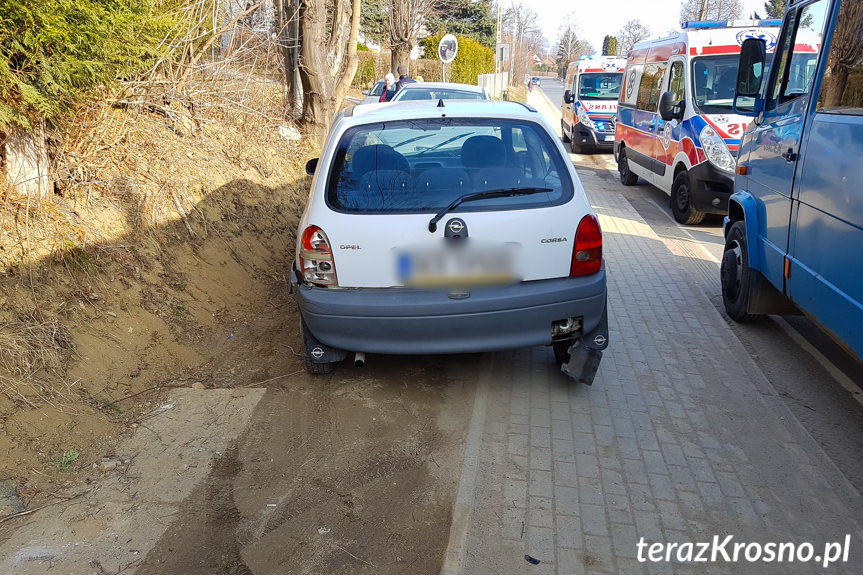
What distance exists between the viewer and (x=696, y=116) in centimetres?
992

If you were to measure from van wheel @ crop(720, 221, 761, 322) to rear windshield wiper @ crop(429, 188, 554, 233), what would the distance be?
7.90 ft

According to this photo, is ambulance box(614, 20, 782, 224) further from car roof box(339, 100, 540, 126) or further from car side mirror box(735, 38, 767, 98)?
car roof box(339, 100, 540, 126)

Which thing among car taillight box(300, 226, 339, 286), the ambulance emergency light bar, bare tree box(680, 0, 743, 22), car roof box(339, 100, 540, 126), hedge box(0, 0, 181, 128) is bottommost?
car taillight box(300, 226, 339, 286)

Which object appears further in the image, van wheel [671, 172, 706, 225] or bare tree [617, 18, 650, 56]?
bare tree [617, 18, 650, 56]

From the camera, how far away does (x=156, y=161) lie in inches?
270

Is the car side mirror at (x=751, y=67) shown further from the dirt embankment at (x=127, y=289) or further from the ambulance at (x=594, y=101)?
the ambulance at (x=594, y=101)

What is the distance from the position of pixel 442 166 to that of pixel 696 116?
22.0 feet

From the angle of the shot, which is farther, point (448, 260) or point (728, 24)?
point (728, 24)

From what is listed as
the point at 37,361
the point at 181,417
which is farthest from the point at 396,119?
the point at 37,361

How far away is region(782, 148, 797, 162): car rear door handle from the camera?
4.72 meters

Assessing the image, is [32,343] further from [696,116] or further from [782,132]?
[696,116]

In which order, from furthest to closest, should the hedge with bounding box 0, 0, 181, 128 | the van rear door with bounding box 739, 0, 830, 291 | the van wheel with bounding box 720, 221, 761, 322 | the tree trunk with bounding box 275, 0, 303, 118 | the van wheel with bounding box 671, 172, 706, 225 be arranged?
1. the tree trunk with bounding box 275, 0, 303, 118
2. the van wheel with bounding box 671, 172, 706, 225
3. the van wheel with bounding box 720, 221, 761, 322
4. the van rear door with bounding box 739, 0, 830, 291
5. the hedge with bounding box 0, 0, 181, 128

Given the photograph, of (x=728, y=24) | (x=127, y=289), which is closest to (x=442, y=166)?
(x=127, y=289)

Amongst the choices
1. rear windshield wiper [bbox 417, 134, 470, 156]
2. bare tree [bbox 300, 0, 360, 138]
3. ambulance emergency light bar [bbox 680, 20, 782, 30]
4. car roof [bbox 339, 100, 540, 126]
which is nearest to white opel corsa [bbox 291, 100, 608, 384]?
rear windshield wiper [bbox 417, 134, 470, 156]
